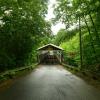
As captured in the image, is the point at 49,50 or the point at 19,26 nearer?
the point at 19,26

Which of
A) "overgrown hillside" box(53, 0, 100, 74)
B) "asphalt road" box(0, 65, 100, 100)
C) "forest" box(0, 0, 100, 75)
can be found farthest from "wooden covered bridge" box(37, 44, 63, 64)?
"asphalt road" box(0, 65, 100, 100)

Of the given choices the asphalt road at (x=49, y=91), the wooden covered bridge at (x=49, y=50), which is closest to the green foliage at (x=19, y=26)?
the asphalt road at (x=49, y=91)

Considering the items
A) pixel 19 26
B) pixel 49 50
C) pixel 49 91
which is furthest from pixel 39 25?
pixel 49 50

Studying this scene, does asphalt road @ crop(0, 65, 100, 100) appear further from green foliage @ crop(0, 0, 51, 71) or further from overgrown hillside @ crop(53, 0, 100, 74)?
overgrown hillside @ crop(53, 0, 100, 74)

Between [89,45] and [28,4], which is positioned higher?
[28,4]

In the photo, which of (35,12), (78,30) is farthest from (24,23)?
(78,30)

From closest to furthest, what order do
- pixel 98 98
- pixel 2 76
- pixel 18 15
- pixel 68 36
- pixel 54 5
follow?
pixel 98 98 < pixel 2 76 < pixel 18 15 < pixel 54 5 < pixel 68 36

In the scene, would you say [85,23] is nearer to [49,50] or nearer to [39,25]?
[39,25]

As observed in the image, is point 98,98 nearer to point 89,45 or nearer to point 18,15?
point 18,15

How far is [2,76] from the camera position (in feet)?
57.7

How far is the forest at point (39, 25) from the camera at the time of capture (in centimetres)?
1980

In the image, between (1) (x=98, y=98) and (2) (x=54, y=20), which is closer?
(1) (x=98, y=98)

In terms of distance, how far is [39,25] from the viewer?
24828 millimetres

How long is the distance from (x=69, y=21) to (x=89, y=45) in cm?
332
